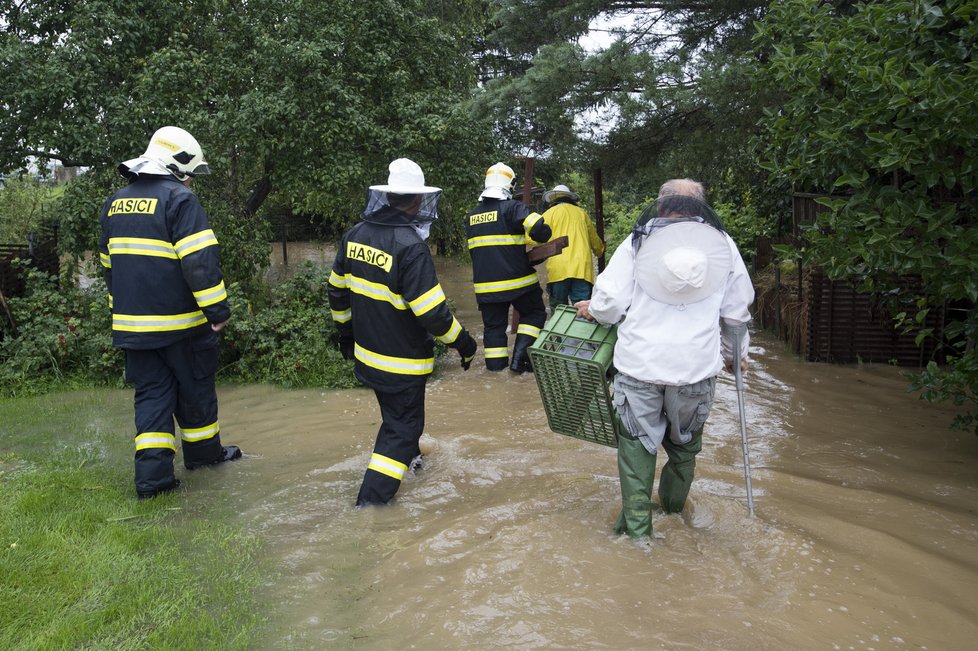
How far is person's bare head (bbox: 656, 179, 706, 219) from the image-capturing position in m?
3.92

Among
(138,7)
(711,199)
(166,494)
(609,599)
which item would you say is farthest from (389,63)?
(711,199)

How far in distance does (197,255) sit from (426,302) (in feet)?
4.82

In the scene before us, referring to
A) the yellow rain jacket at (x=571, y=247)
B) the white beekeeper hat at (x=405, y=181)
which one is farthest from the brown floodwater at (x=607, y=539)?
the yellow rain jacket at (x=571, y=247)

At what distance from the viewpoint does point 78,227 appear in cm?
899

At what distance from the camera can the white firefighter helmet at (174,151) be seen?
504 centimetres

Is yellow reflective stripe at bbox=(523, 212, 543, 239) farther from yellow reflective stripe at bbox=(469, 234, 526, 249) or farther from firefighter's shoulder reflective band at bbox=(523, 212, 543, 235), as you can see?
yellow reflective stripe at bbox=(469, 234, 526, 249)

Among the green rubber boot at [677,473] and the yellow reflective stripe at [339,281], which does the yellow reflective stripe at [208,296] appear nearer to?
the yellow reflective stripe at [339,281]

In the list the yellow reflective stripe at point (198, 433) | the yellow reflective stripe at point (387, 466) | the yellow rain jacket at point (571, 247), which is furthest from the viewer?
the yellow rain jacket at point (571, 247)

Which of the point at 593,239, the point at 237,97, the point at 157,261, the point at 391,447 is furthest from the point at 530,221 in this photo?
the point at 237,97

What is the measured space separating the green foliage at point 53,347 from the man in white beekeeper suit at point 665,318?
591cm

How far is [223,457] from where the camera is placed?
5707 mm

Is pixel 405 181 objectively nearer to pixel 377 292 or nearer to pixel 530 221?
pixel 377 292

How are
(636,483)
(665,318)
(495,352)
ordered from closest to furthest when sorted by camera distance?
(665,318) → (636,483) → (495,352)

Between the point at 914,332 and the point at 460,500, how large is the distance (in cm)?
534
